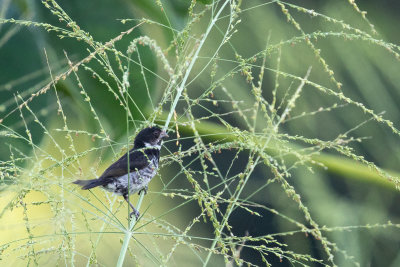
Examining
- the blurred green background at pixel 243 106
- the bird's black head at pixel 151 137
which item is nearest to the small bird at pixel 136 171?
the bird's black head at pixel 151 137

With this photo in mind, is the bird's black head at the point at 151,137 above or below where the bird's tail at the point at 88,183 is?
above

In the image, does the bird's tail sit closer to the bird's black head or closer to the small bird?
the small bird

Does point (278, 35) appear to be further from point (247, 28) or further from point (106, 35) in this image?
point (106, 35)

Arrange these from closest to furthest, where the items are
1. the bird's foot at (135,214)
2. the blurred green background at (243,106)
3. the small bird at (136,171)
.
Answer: the bird's foot at (135,214) → the small bird at (136,171) → the blurred green background at (243,106)

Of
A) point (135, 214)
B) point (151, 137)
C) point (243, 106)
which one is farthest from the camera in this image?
point (243, 106)

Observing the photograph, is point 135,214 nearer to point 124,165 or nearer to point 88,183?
point 88,183

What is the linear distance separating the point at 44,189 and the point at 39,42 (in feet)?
4.22

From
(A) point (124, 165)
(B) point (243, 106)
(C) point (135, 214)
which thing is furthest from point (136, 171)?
(B) point (243, 106)

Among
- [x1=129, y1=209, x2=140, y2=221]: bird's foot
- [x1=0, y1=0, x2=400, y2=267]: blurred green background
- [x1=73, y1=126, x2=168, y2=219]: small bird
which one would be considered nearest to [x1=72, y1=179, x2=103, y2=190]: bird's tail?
[x1=73, y1=126, x2=168, y2=219]: small bird

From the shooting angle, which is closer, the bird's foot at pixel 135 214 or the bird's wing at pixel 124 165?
the bird's foot at pixel 135 214

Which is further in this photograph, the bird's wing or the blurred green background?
the blurred green background

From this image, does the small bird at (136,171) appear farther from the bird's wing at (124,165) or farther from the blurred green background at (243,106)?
the blurred green background at (243,106)

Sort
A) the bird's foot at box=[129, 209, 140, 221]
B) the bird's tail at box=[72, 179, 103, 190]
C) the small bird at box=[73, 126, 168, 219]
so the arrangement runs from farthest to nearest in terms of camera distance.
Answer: the small bird at box=[73, 126, 168, 219] < the bird's tail at box=[72, 179, 103, 190] < the bird's foot at box=[129, 209, 140, 221]

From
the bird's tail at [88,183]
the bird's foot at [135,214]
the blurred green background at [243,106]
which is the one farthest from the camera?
the blurred green background at [243,106]
